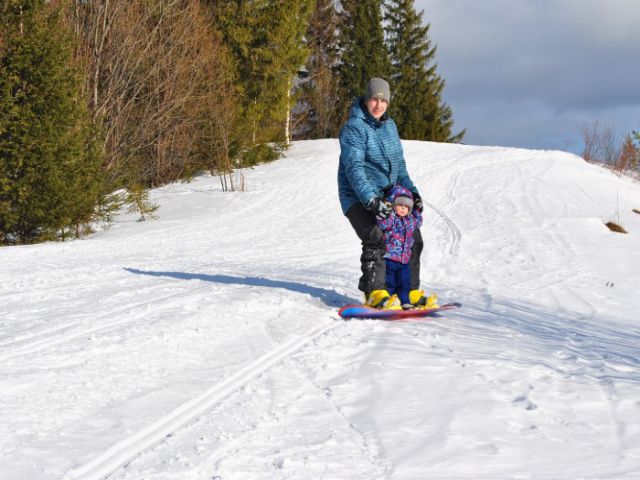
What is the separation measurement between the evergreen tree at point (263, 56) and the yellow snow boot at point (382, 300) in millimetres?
19260

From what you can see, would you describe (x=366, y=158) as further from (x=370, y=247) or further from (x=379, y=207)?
(x=370, y=247)

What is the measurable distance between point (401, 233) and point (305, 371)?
231 centimetres

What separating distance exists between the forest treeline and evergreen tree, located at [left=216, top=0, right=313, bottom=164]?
50 mm

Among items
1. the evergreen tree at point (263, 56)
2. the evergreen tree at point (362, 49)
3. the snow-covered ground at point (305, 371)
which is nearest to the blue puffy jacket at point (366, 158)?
the snow-covered ground at point (305, 371)

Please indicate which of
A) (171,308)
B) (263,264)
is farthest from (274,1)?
(171,308)

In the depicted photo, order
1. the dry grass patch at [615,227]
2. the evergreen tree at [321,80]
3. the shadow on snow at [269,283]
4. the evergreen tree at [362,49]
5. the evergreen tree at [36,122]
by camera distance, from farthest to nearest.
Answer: the evergreen tree at [362,49], the evergreen tree at [321,80], the dry grass patch at [615,227], the evergreen tree at [36,122], the shadow on snow at [269,283]

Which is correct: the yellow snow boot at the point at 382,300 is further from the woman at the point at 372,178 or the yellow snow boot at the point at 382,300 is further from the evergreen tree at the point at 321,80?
the evergreen tree at the point at 321,80

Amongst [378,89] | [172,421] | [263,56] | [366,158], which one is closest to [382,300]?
[366,158]

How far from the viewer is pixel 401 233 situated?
5.72 metres

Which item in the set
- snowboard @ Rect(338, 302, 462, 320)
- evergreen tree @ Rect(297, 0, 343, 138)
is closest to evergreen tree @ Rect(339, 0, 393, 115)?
evergreen tree @ Rect(297, 0, 343, 138)

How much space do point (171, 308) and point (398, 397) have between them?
2802mm

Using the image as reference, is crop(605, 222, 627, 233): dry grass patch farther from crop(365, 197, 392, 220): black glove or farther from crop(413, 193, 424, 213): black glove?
crop(365, 197, 392, 220): black glove

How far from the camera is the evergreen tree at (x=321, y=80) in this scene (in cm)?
3797

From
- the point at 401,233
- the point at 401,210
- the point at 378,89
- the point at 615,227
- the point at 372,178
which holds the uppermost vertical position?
the point at 378,89
